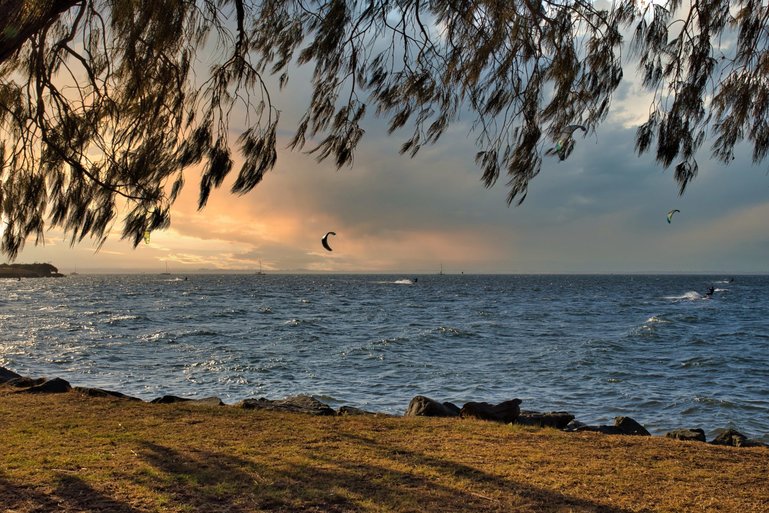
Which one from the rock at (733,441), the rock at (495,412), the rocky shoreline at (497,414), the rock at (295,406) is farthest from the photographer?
the rock at (295,406)

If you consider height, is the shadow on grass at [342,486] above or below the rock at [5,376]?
above

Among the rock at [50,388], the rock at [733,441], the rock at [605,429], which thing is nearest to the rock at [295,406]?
the rock at [50,388]

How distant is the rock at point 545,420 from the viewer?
Result: 10812 millimetres

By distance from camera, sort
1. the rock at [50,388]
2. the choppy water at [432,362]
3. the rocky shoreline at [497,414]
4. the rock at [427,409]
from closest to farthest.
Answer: the rocky shoreline at [497,414] → the rock at [427,409] → the rock at [50,388] → the choppy water at [432,362]

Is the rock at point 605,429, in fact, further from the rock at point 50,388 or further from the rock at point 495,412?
the rock at point 50,388

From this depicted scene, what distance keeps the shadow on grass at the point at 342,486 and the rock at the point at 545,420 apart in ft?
12.3

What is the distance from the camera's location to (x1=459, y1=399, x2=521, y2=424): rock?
1065 cm

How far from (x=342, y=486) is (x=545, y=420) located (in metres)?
5.82

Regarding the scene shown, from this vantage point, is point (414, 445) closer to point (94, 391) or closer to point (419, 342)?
point (94, 391)

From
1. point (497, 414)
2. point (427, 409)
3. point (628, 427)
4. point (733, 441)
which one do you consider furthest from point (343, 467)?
point (733, 441)

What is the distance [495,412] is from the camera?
421 inches

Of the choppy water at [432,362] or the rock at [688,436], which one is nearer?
the rock at [688,436]

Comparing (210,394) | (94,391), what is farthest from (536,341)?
(94,391)

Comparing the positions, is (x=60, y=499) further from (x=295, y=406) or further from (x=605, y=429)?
(x=605, y=429)
